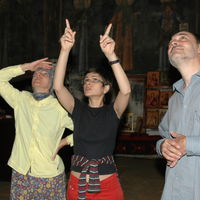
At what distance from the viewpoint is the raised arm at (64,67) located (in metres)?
2.52

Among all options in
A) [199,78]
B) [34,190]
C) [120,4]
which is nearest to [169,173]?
[199,78]

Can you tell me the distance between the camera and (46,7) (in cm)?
1163

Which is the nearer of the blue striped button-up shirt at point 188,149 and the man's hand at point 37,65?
the blue striped button-up shirt at point 188,149

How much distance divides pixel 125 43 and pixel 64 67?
823 cm

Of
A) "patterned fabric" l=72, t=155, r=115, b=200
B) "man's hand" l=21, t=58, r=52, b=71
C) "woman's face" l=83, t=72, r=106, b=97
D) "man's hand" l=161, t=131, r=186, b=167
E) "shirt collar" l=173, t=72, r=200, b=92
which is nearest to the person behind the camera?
"man's hand" l=161, t=131, r=186, b=167

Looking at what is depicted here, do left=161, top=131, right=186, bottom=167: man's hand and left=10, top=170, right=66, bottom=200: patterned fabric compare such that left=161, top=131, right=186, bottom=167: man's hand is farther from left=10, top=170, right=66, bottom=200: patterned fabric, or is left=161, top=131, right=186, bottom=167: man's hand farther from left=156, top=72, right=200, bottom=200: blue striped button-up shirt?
left=10, top=170, right=66, bottom=200: patterned fabric

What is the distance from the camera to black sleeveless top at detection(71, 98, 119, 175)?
250 centimetres

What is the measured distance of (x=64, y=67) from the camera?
2.60m

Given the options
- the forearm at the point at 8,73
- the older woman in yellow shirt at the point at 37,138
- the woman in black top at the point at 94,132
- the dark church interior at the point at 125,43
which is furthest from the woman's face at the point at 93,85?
the dark church interior at the point at 125,43

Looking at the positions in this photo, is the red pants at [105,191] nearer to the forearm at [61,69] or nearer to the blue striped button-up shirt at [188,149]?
the blue striped button-up shirt at [188,149]

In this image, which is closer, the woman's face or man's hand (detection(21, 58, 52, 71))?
the woman's face

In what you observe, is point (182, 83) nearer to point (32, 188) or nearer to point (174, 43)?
point (174, 43)

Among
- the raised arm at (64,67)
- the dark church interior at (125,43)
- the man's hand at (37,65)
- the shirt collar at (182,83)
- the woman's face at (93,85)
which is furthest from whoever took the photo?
the dark church interior at (125,43)

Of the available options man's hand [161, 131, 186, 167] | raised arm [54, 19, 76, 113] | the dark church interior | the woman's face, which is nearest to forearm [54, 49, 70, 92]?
raised arm [54, 19, 76, 113]
